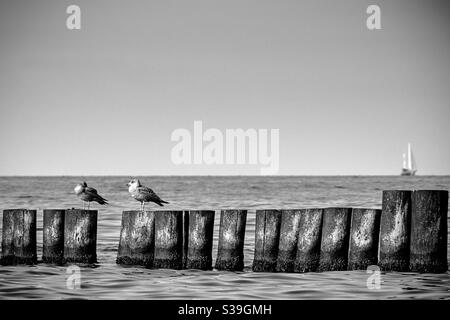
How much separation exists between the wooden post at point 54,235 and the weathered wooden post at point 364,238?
17.7ft

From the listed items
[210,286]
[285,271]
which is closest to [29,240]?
[210,286]

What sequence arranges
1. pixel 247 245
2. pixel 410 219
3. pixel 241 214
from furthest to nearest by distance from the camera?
1. pixel 247 245
2. pixel 241 214
3. pixel 410 219

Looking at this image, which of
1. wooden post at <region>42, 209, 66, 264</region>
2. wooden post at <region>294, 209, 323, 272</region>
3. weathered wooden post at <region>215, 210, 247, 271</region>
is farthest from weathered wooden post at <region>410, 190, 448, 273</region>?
wooden post at <region>42, 209, 66, 264</region>

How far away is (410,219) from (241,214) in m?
3.01

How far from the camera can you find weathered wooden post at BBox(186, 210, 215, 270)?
15.2 meters

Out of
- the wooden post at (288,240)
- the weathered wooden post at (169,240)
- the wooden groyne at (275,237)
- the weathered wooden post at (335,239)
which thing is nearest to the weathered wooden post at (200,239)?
the wooden groyne at (275,237)

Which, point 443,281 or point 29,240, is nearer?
point 443,281

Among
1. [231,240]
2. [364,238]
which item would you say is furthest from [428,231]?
[231,240]

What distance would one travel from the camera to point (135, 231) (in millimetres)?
15508

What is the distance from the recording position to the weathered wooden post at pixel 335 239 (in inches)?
577

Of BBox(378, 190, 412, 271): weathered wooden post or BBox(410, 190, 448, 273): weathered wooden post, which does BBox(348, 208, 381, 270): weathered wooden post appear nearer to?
BBox(378, 190, 412, 271): weathered wooden post

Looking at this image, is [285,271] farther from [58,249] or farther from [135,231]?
[58,249]

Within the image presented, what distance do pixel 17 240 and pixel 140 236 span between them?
2511 millimetres
